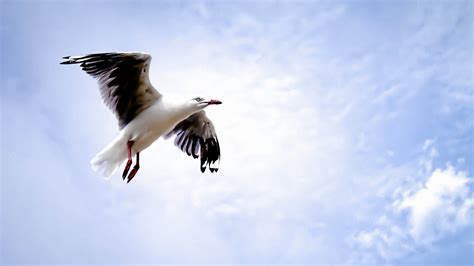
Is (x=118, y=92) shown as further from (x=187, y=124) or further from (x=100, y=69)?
(x=187, y=124)

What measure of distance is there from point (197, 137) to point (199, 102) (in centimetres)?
148

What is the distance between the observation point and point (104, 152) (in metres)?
9.09

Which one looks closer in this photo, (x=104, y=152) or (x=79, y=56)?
(x=79, y=56)

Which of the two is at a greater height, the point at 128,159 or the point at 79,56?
the point at 79,56

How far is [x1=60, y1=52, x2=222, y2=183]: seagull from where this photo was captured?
862 cm

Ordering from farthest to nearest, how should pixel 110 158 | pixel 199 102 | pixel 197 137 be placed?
pixel 197 137, pixel 110 158, pixel 199 102

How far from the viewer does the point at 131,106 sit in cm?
912

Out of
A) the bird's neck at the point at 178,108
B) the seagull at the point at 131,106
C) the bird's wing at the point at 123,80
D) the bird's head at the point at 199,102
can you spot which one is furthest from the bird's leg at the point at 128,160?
the bird's head at the point at 199,102

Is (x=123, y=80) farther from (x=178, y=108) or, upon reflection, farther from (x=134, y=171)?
(x=134, y=171)

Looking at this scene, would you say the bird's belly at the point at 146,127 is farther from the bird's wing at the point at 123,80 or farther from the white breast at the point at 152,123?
the bird's wing at the point at 123,80

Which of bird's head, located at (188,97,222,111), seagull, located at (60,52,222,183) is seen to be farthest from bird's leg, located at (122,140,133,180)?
bird's head, located at (188,97,222,111)

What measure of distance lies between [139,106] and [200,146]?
158 centimetres

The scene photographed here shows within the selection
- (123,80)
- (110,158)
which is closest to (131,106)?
(123,80)

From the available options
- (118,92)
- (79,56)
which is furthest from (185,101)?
(79,56)
